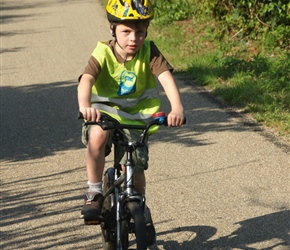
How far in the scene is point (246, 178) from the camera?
7379 mm

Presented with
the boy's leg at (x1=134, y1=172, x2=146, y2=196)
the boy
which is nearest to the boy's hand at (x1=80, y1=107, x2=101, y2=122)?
the boy

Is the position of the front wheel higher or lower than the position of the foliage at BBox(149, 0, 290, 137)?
higher

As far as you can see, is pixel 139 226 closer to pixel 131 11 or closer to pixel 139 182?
pixel 139 182

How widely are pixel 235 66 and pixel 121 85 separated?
7382mm

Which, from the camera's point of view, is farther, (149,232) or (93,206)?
(93,206)

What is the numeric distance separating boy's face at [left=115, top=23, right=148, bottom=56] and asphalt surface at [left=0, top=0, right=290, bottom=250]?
1.51 meters

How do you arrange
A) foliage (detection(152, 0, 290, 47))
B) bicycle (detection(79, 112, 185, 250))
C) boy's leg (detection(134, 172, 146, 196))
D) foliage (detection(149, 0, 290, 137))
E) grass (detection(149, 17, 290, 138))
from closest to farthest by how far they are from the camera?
bicycle (detection(79, 112, 185, 250)), boy's leg (detection(134, 172, 146, 196)), grass (detection(149, 17, 290, 138)), foliage (detection(149, 0, 290, 137)), foliage (detection(152, 0, 290, 47))

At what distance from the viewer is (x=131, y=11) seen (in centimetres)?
479

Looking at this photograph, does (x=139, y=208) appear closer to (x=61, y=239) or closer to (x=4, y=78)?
(x=61, y=239)

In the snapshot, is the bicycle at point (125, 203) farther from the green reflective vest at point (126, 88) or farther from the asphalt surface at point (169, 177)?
the asphalt surface at point (169, 177)

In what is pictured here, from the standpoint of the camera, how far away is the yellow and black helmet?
4.78 m

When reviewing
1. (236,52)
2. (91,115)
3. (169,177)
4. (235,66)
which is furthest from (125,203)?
(236,52)

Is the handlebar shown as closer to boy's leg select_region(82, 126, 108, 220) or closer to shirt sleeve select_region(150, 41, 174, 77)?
boy's leg select_region(82, 126, 108, 220)

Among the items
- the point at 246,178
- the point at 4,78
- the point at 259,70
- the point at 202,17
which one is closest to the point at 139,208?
the point at 246,178
